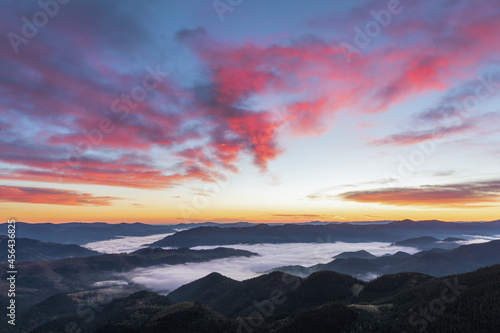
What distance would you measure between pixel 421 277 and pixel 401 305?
228 ft

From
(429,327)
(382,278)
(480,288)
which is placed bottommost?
(382,278)

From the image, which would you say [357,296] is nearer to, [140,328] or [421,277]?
[421,277]

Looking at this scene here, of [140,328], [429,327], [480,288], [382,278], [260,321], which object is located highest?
[480,288]

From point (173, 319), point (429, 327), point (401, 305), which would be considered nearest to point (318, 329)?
point (401, 305)

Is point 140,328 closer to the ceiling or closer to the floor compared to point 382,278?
closer to the floor

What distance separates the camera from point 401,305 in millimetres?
103562

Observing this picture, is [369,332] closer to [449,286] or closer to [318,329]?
[318,329]

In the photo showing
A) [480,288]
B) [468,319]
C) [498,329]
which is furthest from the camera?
[480,288]

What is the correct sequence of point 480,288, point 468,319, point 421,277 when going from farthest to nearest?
point 421,277 < point 480,288 < point 468,319

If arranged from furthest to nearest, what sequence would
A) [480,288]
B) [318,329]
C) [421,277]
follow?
[421,277]
[318,329]
[480,288]

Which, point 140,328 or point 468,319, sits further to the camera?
point 140,328

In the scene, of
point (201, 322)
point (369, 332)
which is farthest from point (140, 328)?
point (369, 332)

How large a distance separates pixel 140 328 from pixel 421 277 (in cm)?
17359

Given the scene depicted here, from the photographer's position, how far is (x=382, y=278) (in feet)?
574
